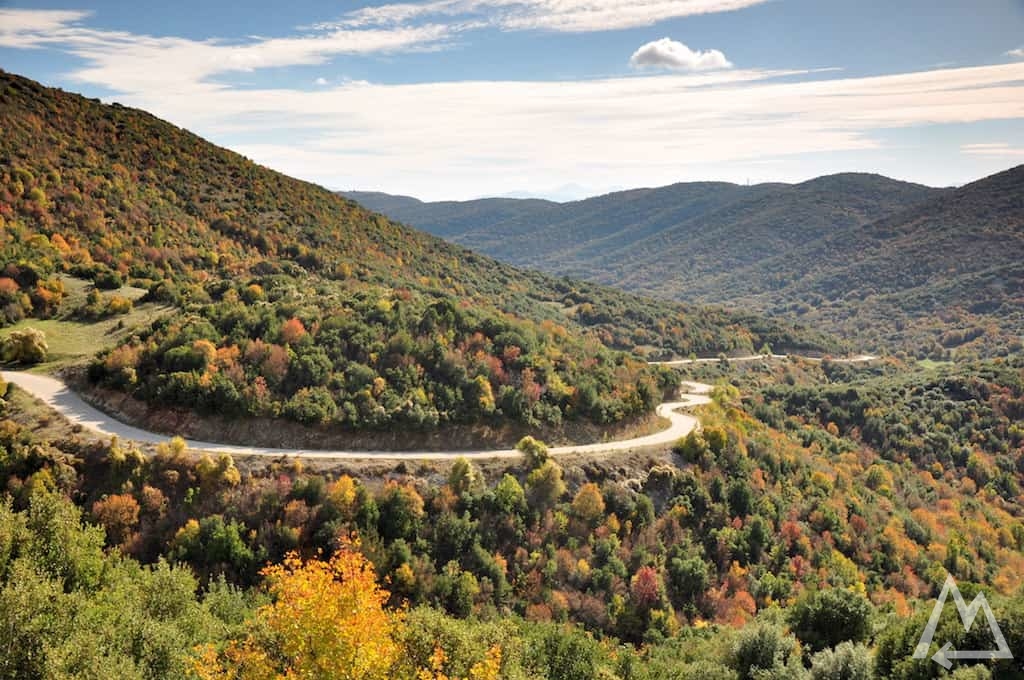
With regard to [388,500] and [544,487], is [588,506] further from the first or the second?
[388,500]

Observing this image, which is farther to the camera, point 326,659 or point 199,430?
point 199,430

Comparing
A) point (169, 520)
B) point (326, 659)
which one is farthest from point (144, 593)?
point (326, 659)

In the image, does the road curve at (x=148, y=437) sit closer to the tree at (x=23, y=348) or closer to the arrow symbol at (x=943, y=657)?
the tree at (x=23, y=348)

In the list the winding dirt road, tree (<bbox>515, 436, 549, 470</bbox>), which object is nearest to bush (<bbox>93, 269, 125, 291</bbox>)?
the winding dirt road

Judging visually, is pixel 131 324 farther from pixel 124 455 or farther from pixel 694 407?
pixel 694 407

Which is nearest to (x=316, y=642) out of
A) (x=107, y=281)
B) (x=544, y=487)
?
(x=544, y=487)

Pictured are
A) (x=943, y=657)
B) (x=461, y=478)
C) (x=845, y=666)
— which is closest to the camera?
(x=943, y=657)

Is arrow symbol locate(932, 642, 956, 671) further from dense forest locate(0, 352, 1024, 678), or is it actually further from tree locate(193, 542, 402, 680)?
tree locate(193, 542, 402, 680)
